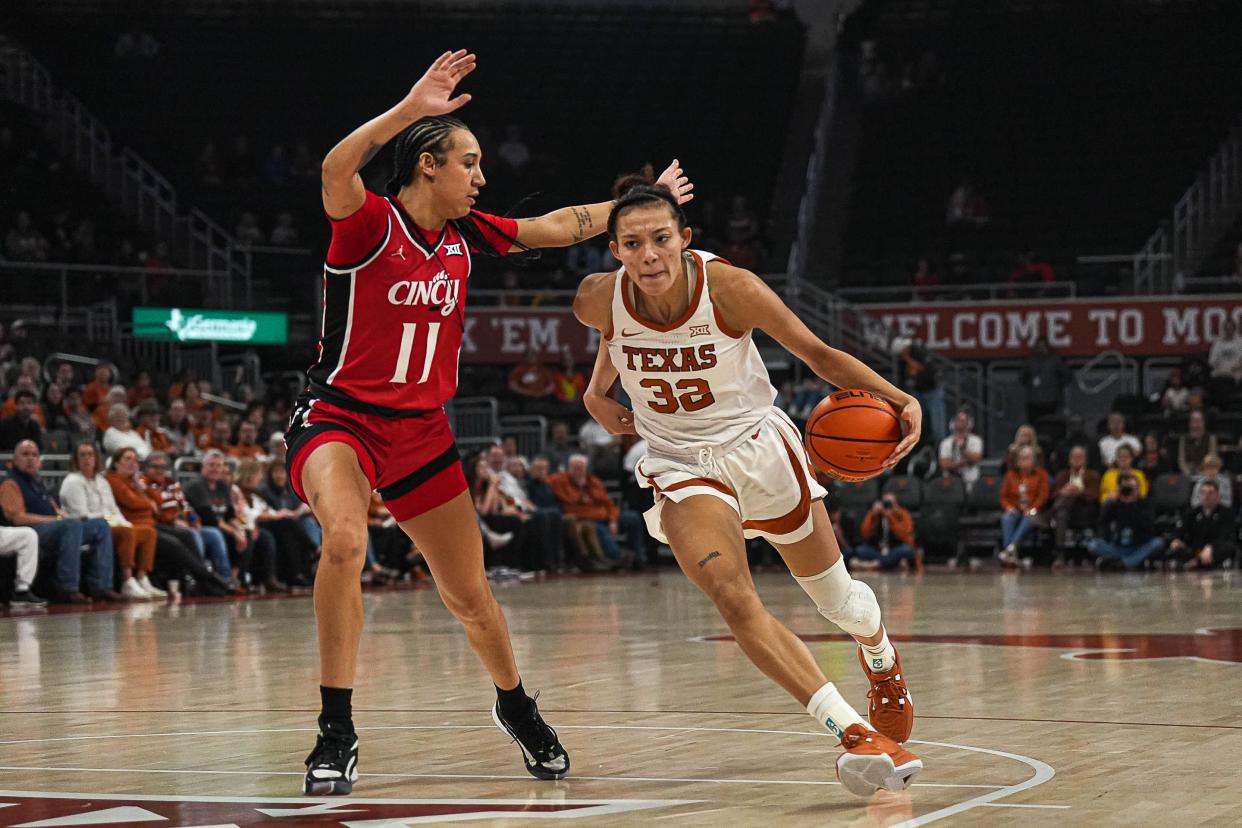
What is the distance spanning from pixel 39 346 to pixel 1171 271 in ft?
49.3

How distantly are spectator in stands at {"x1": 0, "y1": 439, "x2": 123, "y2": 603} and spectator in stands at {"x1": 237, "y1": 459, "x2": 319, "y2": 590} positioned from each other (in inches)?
70.2

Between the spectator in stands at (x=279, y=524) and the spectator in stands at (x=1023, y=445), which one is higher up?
the spectator in stands at (x=1023, y=445)

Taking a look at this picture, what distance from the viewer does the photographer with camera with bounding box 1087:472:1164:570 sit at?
17875 mm

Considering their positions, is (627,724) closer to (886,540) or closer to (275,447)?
(275,447)

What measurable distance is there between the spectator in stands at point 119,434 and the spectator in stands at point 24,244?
7827 mm

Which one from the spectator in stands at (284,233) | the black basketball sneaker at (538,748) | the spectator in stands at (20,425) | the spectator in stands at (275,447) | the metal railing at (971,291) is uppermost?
the spectator in stands at (284,233)

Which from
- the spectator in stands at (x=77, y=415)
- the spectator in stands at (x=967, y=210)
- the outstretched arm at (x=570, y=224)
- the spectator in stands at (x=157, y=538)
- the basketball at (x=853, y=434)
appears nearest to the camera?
the basketball at (x=853, y=434)

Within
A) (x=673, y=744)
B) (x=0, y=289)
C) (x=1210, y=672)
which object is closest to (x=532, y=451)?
(x=0, y=289)

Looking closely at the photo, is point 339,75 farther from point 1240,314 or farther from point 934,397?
point 1240,314

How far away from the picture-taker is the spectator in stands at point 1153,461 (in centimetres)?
1834

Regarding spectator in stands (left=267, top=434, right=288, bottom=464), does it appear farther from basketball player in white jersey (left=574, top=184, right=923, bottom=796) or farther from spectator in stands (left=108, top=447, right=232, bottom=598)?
basketball player in white jersey (left=574, top=184, right=923, bottom=796)

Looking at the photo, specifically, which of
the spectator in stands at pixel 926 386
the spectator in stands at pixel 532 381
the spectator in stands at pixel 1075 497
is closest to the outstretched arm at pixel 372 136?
the spectator in stands at pixel 1075 497

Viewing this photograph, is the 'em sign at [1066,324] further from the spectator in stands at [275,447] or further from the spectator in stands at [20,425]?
the spectator in stands at [20,425]

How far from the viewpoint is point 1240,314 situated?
22.1 metres
